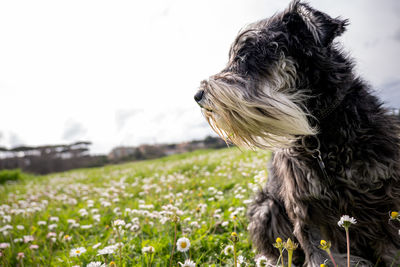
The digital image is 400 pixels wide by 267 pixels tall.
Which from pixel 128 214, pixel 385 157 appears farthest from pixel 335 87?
pixel 128 214

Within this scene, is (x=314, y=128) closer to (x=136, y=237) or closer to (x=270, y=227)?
(x=270, y=227)

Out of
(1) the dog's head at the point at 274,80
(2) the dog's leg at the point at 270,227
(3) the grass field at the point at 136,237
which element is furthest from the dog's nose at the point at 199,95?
(2) the dog's leg at the point at 270,227

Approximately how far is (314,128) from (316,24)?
0.98 metres

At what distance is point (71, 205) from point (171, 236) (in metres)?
3.67

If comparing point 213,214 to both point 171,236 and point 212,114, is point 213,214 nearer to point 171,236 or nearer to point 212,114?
point 171,236

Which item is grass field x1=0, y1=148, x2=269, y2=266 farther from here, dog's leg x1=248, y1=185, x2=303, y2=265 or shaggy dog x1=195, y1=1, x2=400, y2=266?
shaggy dog x1=195, y1=1, x2=400, y2=266

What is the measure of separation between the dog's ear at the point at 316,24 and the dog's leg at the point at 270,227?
171 centimetres

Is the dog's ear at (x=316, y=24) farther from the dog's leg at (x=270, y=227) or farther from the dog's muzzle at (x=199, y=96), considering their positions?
the dog's leg at (x=270, y=227)

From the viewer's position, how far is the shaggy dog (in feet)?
7.08

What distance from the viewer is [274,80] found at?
2439mm

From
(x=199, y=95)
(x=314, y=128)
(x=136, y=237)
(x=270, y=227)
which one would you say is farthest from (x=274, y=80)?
(x=136, y=237)

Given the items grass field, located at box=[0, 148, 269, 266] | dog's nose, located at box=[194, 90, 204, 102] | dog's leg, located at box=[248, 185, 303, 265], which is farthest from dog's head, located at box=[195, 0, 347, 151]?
dog's leg, located at box=[248, 185, 303, 265]

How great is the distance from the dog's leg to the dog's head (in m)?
0.72

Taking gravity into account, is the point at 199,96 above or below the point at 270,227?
above
